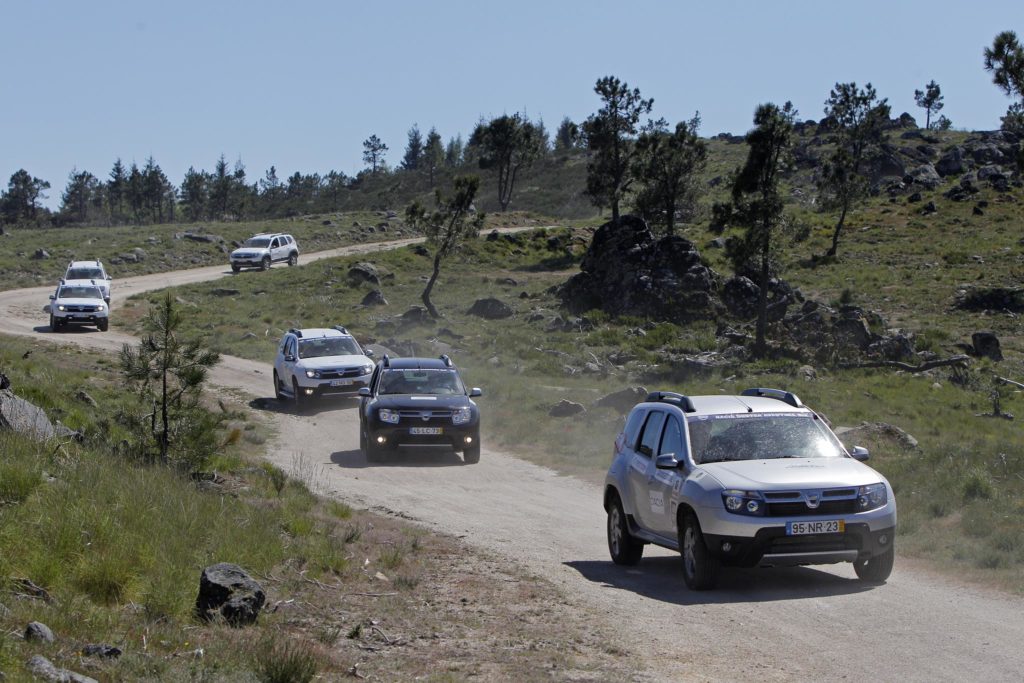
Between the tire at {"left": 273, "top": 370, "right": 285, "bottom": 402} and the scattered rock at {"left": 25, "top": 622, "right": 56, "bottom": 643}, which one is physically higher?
the scattered rock at {"left": 25, "top": 622, "right": 56, "bottom": 643}

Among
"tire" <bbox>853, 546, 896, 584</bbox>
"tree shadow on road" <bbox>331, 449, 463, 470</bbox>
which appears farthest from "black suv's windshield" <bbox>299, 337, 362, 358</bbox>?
"tire" <bbox>853, 546, 896, 584</bbox>

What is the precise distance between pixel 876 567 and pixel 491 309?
119ft

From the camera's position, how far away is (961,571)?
10.6 meters

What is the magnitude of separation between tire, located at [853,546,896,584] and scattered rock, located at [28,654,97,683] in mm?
6393

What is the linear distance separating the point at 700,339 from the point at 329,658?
114 feet

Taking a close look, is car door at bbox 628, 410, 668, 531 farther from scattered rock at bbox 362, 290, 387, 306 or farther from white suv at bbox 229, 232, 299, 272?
white suv at bbox 229, 232, 299, 272

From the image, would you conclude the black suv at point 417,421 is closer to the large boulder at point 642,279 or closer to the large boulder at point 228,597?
the large boulder at point 228,597

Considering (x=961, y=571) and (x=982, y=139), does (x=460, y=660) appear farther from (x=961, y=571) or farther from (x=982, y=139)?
(x=982, y=139)

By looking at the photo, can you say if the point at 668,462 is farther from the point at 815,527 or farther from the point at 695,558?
the point at 815,527

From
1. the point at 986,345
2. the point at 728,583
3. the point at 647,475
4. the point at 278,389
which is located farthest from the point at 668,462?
the point at 986,345

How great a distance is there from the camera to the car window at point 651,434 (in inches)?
406

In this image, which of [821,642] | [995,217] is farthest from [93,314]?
[995,217]

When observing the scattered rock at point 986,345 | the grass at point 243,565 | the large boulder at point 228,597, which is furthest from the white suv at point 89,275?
the large boulder at point 228,597

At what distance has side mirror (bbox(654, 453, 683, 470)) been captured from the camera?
9.39m
